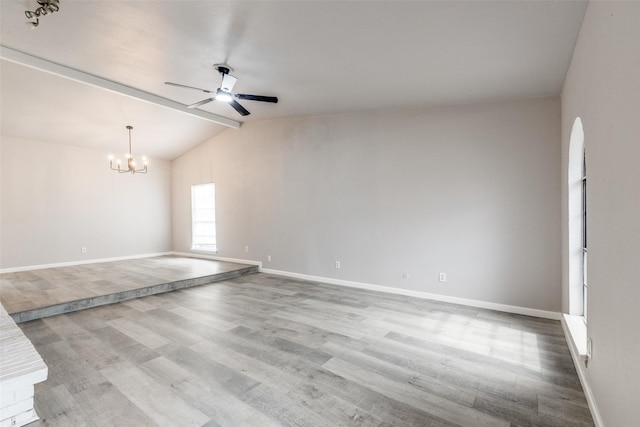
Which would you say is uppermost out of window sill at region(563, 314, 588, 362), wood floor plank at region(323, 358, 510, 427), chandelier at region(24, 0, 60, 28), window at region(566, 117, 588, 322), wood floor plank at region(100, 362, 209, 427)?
chandelier at region(24, 0, 60, 28)

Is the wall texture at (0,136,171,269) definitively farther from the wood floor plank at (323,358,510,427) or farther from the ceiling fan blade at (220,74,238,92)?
the wood floor plank at (323,358,510,427)

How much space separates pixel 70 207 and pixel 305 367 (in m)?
7.23

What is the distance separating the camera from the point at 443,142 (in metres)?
4.22

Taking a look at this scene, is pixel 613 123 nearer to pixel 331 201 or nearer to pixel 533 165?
pixel 533 165

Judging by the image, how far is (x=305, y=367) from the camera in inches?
98.2

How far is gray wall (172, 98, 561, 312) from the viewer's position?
3654mm

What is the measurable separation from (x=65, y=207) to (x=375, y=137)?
7.10 metres

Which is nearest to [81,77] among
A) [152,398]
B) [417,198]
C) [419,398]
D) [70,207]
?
[70,207]

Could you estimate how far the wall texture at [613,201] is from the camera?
3.92ft

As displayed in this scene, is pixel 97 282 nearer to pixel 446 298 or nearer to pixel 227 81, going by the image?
pixel 227 81

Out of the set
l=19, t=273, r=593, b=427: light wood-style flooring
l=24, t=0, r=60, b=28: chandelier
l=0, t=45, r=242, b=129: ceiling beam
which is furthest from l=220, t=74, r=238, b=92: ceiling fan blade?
l=19, t=273, r=593, b=427: light wood-style flooring

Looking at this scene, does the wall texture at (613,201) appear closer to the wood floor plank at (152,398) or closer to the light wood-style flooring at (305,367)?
the light wood-style flooring at (305,367)

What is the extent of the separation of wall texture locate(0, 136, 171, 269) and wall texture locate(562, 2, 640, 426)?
8940 millimetres

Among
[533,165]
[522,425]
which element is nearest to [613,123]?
[522,425]
